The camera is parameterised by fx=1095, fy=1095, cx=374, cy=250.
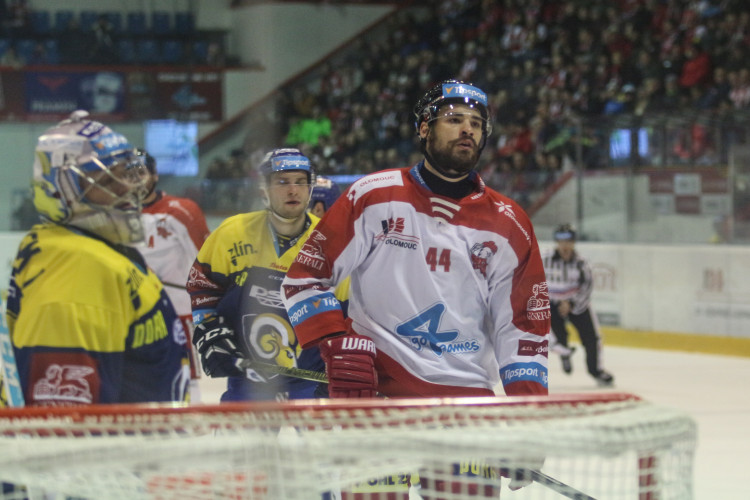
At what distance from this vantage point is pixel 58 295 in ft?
5.90

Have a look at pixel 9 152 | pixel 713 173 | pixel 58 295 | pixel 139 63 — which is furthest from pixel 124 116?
pixel 58 295

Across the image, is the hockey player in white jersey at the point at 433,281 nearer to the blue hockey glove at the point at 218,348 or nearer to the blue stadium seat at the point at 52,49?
the blue hockey glove at the point at 218,348

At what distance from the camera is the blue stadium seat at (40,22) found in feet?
22.2

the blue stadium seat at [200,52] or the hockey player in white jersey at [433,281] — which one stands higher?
the blue stadium seat at [200,52]

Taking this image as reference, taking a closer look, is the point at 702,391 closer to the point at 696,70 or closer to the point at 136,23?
the point at 136,23

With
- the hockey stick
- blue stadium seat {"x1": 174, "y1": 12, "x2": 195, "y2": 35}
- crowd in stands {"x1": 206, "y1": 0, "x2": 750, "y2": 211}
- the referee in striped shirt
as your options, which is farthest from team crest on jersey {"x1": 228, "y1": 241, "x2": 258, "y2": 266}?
crowd in stands {"x1": 206, "y1": 0, "x2": 750, "y2": 211}

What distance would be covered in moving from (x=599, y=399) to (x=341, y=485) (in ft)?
1.36

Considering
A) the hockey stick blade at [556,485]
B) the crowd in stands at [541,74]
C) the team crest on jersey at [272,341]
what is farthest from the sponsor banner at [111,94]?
the hockey stick blade at [556,485]

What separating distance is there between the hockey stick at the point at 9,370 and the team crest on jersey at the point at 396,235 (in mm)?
905

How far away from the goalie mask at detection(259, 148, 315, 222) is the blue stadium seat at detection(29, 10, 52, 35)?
145 inches

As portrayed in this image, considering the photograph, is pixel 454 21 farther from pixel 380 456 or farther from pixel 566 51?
pixel 380 456

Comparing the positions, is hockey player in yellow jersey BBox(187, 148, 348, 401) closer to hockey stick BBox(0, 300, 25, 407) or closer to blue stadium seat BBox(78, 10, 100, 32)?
hockey stick BBox(0, 300, 25, 407)

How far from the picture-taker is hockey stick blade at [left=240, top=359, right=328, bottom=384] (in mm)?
3348

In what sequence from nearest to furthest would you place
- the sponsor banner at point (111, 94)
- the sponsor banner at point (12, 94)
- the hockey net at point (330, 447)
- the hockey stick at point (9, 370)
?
1. the hockey net at point (330, 447)
2. the hockey stick at point (9, 370)
3. the sponsor banner at point (111, 94)
4. the sponsor banner at point (12, 94)
